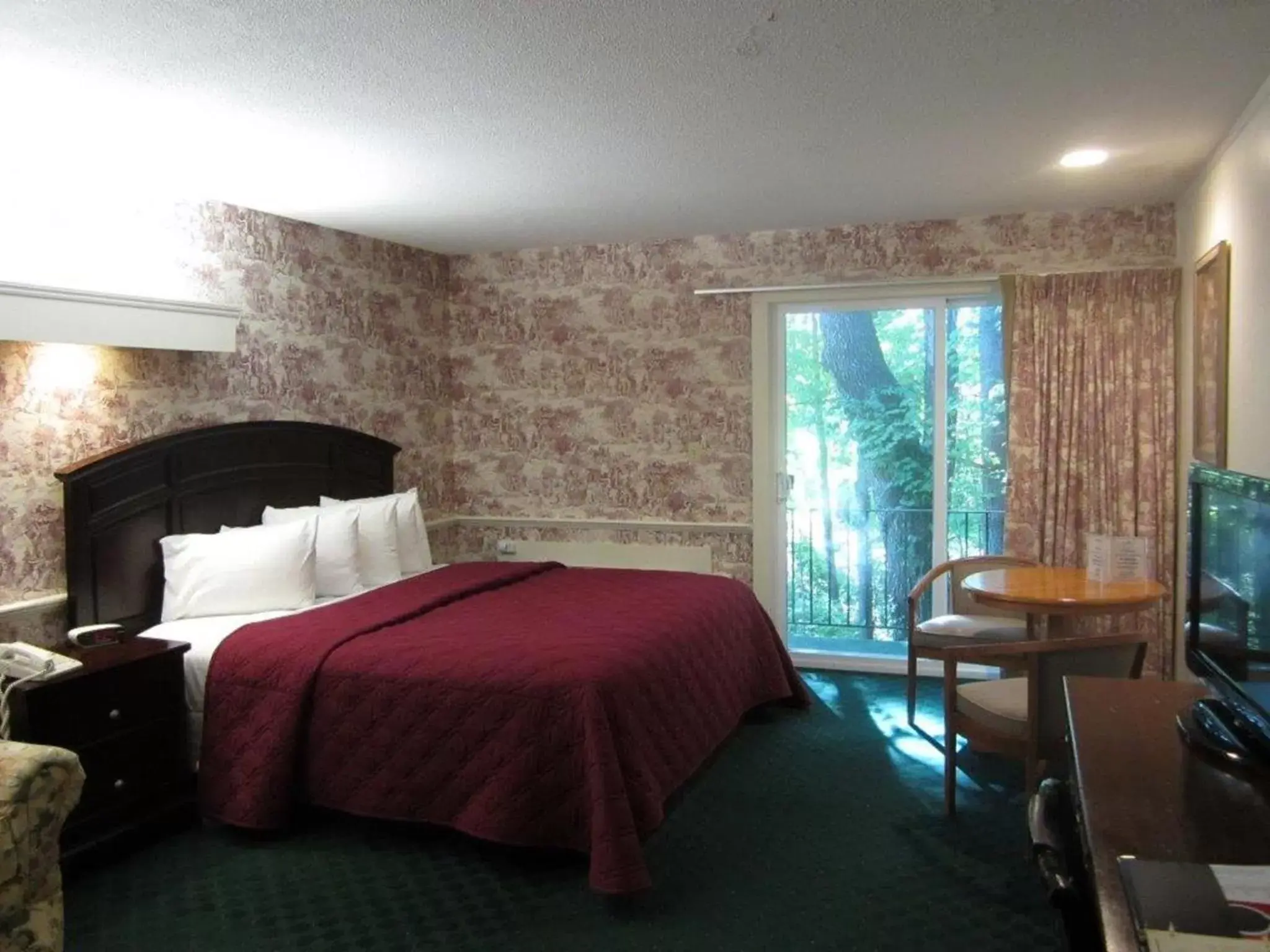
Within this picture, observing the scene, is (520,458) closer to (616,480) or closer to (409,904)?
(616,480)

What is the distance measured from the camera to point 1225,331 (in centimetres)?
335

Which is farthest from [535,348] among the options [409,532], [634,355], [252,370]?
[252,370]

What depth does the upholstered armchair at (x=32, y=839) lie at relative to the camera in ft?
6.95

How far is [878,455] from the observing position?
5.13 meters

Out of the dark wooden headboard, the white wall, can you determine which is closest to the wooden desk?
the white wall

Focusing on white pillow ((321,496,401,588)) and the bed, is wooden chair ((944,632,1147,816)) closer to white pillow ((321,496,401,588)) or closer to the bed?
the bed

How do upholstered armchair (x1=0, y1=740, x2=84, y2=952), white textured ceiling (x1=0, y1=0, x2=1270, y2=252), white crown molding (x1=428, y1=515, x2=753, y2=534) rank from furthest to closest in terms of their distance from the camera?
white crown molding (x1=428, y1=515, x2=753, y2=534) → white textured ceiling (x1=0, y1=0, x2=1270, y2=252) → upholstered armchair (x1=0, y1=740, x2=84, y2=952)

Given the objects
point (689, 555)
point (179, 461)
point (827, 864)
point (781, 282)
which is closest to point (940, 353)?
point (781, 282)

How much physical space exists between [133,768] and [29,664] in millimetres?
Result: 479

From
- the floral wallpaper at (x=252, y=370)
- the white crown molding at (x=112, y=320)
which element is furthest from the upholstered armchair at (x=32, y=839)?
the white crown molding at (x=112, y=320)

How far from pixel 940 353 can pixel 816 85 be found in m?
2.45

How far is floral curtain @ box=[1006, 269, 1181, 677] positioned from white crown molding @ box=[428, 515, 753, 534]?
145 cm

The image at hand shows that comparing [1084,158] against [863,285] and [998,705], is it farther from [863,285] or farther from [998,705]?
[998,705]

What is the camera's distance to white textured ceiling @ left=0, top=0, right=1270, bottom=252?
7.61 feet
